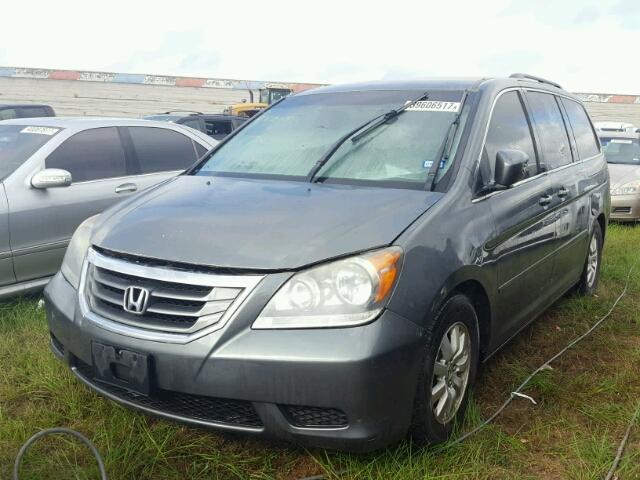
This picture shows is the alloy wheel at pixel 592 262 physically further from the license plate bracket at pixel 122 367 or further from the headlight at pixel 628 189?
the headlight at pixel 628 189

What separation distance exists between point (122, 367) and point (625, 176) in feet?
29.6

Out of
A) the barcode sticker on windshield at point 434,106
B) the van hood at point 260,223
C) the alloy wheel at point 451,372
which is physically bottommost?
the alloy wheel at point 451,372

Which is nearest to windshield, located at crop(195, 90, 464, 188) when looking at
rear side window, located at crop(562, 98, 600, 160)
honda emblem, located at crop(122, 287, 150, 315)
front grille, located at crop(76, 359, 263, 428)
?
honda emblem, located at crop(122, 287, 150, 315)

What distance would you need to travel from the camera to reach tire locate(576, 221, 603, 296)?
471 centimetres

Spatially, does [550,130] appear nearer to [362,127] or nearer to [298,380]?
[362,127]

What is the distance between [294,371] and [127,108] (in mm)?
37259

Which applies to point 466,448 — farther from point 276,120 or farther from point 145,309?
point 276,120

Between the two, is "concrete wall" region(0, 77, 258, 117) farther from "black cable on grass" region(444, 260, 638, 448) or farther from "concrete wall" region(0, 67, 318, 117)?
"black cable on grass" region(444, 260, 638, 448)

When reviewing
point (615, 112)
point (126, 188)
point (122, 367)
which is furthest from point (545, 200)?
point (615, 112)

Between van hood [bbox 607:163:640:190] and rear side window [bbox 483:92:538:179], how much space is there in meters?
5.96

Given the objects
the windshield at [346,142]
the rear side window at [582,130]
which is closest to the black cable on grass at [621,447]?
the windshield at [346,142]

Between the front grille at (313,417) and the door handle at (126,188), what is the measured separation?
11.3 feet

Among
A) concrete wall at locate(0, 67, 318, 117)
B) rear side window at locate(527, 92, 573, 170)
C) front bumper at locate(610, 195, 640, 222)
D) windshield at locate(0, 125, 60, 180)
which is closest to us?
rear side window at locate(527, 92, 573, 170)

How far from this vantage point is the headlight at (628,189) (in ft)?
29.1
